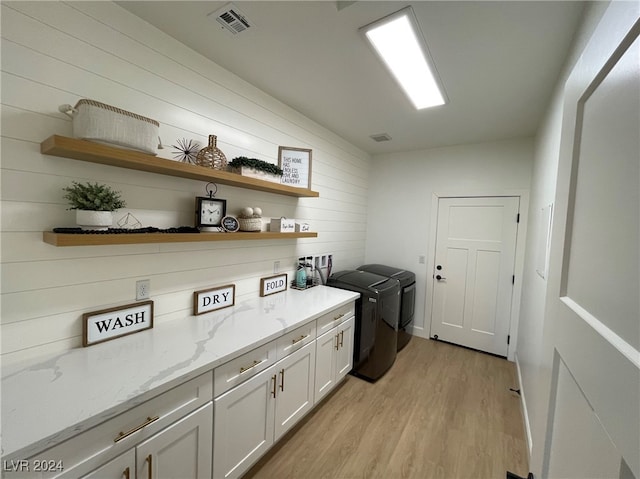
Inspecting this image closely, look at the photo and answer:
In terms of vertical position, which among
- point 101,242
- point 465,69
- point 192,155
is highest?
point 465,69

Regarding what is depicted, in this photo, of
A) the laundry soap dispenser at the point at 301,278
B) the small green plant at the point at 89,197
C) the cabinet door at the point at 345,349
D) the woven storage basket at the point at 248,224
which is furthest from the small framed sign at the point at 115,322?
the cabinet door at the point at 345,349

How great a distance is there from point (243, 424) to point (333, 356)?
3.10 ft

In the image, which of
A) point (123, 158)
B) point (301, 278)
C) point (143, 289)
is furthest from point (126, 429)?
point (301, 278)

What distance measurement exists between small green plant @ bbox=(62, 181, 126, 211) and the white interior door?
173cm

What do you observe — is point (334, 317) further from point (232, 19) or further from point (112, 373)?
point (232, 19)

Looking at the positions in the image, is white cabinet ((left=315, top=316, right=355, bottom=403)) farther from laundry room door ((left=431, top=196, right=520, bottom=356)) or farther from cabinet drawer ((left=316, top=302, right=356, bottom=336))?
laundry room door ((left=431, top=196, right=520, bottom=356))

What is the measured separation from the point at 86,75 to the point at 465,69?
7.31ft

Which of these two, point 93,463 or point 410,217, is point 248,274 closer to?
point 93,463

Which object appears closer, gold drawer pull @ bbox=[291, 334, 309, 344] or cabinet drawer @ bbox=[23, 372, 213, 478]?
cabinet drawer @ bbox=[23, 372, 213, 478]

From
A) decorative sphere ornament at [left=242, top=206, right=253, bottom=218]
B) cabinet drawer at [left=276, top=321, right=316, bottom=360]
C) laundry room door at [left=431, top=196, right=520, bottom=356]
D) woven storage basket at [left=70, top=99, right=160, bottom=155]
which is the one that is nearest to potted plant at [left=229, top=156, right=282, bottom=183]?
decorative sphere ornament at [left=242, top=206, right=253, bottom=218]

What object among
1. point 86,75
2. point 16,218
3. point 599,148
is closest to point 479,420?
point 599,148

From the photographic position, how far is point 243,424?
1453 mm

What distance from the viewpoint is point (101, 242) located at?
1.18 meters

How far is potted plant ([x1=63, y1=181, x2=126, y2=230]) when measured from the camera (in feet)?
3.92
